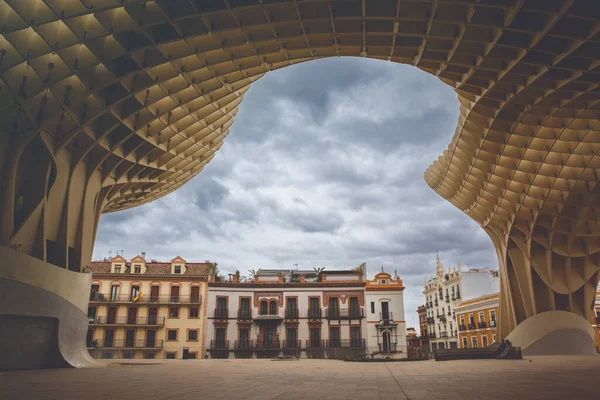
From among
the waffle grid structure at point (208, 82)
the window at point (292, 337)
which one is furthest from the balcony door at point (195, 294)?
the waffle grid structure at point (208, 82)

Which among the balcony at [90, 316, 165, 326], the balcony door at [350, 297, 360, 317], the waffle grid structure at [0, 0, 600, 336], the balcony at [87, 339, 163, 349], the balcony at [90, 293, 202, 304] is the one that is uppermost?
the waffle grid structure at [0, 0, 600, 336]

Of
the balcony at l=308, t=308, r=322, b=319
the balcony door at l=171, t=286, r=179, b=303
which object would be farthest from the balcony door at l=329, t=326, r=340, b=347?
the balcony door at l=171, t=286, r=179, b=303

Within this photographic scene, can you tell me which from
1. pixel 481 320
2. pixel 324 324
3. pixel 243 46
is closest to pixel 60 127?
pixel 243 46

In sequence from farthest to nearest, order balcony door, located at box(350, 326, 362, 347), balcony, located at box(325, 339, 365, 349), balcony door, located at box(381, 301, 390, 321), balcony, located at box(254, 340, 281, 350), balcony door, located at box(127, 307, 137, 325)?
balcony door, located at box(381, 301, 390, 321) → balcony door, located at box(350, 326, 362, 347) → balcony, located at box(325, 339, 365, 349) → balcony, located at box(254, 340, 281, 350) → balcony door, located at box(127, 307, 137, 325)

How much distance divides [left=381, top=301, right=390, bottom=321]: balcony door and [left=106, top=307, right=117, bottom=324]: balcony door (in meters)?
33.8

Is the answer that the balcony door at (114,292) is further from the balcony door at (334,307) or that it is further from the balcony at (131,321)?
the balcony door at (334,307)

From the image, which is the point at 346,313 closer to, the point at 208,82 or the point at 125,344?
the point at 125,344

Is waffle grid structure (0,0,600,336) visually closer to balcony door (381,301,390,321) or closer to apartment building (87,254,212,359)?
apartment building (87,254,212,359)

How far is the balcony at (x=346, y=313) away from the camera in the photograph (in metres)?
52.5

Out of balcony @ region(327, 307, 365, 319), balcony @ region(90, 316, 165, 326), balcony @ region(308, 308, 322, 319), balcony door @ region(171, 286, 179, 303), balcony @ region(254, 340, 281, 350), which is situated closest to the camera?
balcony @ region(90, 316, 165, 326)

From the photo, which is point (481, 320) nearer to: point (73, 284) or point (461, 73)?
point (461, 73)

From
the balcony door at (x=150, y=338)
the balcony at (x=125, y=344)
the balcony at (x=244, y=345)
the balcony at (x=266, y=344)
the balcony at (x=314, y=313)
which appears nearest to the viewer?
the balcony at (x=125, y=344)

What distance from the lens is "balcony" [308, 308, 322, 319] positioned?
173 feet

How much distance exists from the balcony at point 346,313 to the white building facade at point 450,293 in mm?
23943
